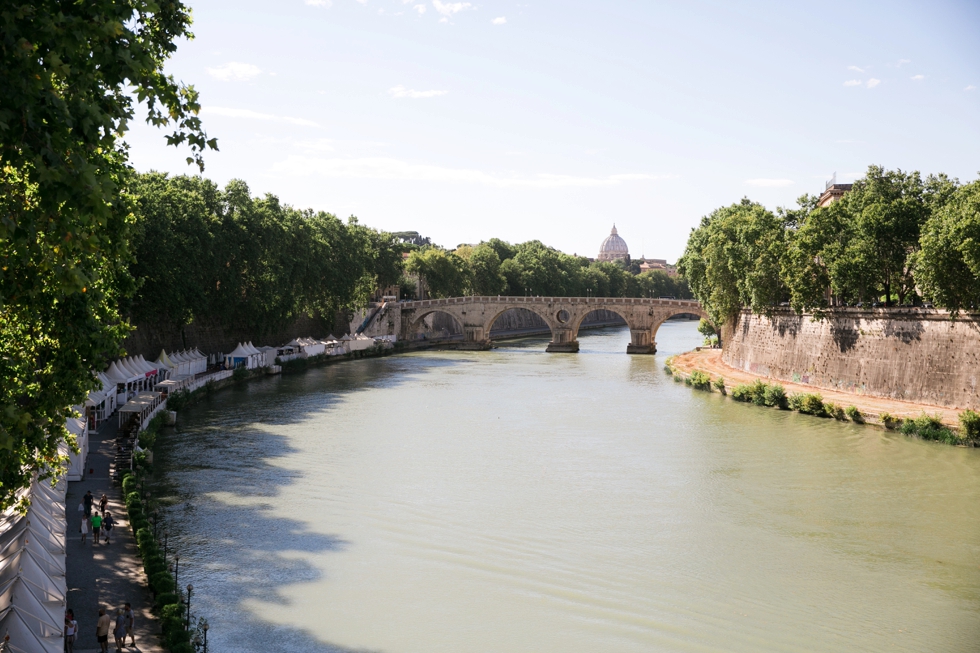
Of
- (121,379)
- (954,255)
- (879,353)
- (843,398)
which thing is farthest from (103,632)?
(879,353)

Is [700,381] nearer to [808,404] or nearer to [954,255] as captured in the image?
[808,404]

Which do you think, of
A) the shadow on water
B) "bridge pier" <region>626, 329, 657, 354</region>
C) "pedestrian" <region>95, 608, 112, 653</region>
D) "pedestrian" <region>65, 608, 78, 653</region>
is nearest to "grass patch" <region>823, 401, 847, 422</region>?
the shadow on water

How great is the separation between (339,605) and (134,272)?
25.7 meters

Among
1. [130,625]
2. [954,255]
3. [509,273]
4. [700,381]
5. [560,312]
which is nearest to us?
[130,625]

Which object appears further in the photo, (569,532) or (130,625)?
(569,532)

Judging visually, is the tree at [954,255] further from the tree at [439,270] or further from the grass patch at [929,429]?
the tree at [439,270]

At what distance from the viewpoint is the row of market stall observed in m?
52.4

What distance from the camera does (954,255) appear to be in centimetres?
3416

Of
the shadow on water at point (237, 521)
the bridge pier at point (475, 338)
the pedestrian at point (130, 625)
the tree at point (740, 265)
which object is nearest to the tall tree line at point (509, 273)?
the bridge pier at point (475, 338)

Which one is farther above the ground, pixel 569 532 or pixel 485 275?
pixel 485 275

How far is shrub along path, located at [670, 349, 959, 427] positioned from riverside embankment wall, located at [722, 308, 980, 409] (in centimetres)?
47

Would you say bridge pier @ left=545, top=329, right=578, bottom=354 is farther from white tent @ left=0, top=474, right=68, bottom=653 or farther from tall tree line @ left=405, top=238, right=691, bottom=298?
white tent @ left=0, top=474, right=68, bottom=653

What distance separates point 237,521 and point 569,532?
27.2 feet

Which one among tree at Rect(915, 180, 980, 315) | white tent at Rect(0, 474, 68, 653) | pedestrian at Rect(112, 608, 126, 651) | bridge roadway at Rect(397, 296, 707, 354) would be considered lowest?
pedestrian at Rect(112, 608, 126, 651)
